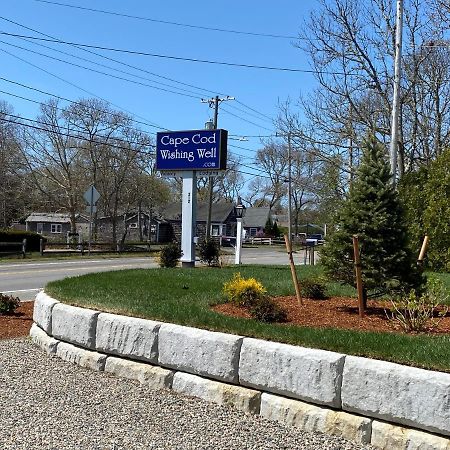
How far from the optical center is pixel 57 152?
49.2 metres

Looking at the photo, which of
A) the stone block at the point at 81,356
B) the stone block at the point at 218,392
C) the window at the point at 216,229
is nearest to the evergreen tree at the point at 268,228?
the window at the point at 216,229

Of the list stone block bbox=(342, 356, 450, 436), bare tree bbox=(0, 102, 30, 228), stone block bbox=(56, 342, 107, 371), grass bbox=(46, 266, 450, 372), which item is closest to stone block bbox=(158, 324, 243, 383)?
grass bbox=(46, 266, 450, 372)

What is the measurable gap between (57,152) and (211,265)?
114 feet

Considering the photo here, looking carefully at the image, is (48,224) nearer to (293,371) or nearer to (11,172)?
(11,172)

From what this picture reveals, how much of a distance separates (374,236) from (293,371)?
280 cm

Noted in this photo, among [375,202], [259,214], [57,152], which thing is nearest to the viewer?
[375,202]

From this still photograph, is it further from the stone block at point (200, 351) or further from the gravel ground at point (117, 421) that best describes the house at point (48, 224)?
the stone block at point (200, 351)

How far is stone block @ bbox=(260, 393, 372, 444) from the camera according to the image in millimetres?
4344

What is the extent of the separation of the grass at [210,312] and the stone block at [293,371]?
24 centimetres

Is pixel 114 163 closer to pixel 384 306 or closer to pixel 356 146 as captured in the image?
pixel 356 146

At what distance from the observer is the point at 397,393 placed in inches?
164

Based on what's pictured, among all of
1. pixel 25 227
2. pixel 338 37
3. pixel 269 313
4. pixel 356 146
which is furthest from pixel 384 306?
pixel 25 227

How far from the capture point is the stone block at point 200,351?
204 inches

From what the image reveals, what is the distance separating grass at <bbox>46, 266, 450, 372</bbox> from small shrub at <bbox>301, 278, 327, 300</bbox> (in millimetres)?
516
